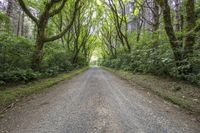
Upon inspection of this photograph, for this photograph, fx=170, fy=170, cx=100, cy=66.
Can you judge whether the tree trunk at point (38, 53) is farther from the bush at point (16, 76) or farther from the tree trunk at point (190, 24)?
the tree trunk at point (190, 24)

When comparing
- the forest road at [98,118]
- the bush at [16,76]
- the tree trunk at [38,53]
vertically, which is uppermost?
the tree trunk at [38,53]

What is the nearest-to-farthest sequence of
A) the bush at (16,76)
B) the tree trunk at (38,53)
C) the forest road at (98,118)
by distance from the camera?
the forest road at (98,118)
the bush at (16,76)
the tree trunk at (38,53)

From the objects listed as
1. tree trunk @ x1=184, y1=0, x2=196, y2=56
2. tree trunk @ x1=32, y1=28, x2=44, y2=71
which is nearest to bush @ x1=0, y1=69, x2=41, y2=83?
tree trunk @ x1=32, y1=28, x2=44, y2=71

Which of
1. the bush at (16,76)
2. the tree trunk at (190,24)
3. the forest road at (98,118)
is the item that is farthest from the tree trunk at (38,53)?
the tree trunk at (190,24)

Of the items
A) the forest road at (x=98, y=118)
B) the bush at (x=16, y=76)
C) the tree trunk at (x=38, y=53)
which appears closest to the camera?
the forest road at (x=98, y=118)

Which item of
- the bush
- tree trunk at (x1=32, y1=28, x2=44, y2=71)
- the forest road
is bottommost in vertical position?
the forest road

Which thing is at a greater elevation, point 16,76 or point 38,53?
point 38,53

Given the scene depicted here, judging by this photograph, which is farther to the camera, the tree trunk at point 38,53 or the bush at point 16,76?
the tree trunk at point 38,53

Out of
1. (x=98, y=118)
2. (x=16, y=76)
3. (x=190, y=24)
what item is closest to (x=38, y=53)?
(x=16, y=76)

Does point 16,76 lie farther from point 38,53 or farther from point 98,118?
point 98,118

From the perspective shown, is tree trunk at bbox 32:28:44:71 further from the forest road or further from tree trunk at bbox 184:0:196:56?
tree trunk at bbox 184:0:196:56

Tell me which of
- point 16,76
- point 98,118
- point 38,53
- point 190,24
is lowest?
point 98,118

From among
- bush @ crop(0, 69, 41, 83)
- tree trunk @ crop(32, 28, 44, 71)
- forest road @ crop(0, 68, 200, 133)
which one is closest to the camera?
forest road @ crop(0, 68, 200, 133)

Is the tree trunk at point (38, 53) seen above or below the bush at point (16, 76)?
above
